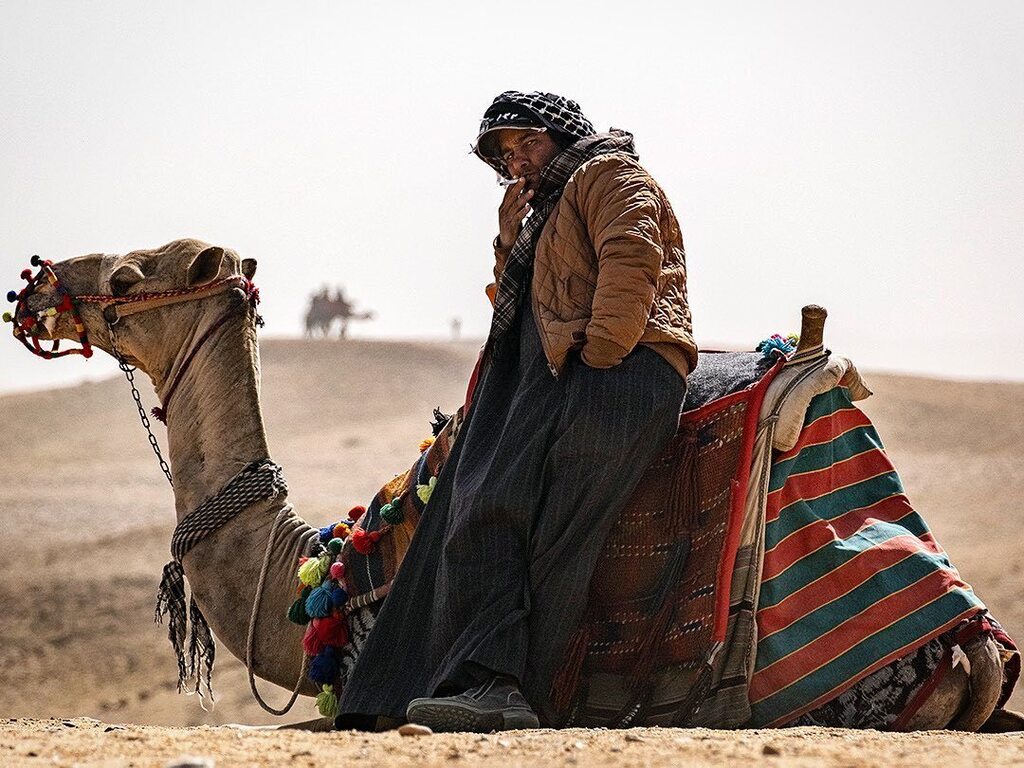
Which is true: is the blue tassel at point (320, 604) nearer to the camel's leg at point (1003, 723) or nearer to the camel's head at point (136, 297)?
the camel's head at point (136, 297)

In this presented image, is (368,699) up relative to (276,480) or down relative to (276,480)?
down

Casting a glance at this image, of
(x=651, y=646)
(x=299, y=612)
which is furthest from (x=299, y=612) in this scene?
(x=651, y=646)

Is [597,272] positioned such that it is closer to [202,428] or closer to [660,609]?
[660,609]

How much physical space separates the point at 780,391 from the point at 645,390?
1.52 ft

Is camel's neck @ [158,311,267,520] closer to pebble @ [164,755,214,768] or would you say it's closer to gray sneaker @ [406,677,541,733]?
gray sneaker @ [406,677,541,733]

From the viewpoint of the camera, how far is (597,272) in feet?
16.3

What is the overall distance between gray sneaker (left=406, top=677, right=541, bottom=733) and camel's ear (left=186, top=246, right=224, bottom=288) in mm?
2169

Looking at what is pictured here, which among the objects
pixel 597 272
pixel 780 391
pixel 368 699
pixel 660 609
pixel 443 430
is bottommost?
pixel 368 699

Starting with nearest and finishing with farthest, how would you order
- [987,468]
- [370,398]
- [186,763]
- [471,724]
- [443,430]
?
[186,763] → [471,724] → [443,430] → [987,468] → [370,398]

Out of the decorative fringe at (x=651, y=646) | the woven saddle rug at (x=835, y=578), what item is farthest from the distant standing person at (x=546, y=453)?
the woven saddle rug at (x=835, y=578)

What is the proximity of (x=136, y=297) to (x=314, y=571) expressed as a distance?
1.40 meters

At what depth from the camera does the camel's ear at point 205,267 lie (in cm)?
593

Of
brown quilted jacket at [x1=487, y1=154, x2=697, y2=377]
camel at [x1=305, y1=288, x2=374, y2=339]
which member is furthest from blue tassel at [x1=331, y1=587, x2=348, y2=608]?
camel at [x1=305, y1=288, x2=374, y2=339]

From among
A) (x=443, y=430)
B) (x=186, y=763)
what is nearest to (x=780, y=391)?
(x=443, y=430)
